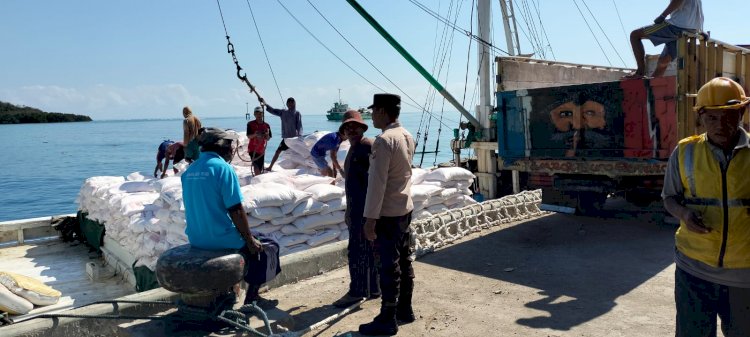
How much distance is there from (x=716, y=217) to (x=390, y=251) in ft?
6.95

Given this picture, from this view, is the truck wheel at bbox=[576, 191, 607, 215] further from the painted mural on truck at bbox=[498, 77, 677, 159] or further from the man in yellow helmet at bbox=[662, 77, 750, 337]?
the man in yellow helmet at bbox=[662, 77, 750, 337]

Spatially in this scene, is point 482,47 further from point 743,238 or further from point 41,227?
point 743,238

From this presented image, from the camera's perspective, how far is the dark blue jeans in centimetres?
267

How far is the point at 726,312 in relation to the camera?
8.96 feet

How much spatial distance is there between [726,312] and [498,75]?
6.46 m

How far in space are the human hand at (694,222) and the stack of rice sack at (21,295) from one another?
6.35 meters

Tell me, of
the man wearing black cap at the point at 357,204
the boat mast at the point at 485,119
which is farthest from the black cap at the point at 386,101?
the boat mast at the point at 485,119

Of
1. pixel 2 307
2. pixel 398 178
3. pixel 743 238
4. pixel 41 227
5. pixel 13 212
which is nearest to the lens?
pixel 743 238

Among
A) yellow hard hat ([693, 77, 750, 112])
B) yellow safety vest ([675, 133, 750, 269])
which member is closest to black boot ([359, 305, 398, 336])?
yellow safety vest ([675, 133, 750, 269])

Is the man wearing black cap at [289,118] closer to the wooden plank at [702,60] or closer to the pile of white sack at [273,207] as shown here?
the pile of white sack at [273,207]

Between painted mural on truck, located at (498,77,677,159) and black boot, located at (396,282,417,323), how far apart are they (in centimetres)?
333

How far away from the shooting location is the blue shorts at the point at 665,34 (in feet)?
21.4

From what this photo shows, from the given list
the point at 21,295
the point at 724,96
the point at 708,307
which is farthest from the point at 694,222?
the point at 21,295

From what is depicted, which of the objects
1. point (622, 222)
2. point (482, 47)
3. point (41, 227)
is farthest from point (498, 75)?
point (41, 227)
